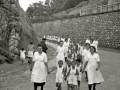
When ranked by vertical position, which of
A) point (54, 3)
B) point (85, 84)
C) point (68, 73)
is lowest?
point (85, 84)

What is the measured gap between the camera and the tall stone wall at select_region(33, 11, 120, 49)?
24.3 meters

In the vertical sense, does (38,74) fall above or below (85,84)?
above

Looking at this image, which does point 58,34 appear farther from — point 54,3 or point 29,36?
point 54,3

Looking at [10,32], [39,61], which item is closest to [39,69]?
[39,61]

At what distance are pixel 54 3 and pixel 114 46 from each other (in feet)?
167

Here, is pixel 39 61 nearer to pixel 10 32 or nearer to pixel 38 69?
pixel 38 69

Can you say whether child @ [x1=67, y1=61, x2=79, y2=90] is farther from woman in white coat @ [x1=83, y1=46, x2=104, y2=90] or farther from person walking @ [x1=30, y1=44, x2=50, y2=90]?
person walking @ [x1=30, y1=44, x2=50, y2=90]

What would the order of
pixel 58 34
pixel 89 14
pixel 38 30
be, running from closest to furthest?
pixel 89 14
pixel 58 34
pixel 38 30

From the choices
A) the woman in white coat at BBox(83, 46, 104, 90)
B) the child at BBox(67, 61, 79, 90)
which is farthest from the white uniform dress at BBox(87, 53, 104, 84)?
the child at BBox(67, 61, 79, 90)

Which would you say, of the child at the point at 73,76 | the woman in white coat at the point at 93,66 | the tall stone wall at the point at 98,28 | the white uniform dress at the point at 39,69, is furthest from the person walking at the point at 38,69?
the tall stone wall at the point at 98,28

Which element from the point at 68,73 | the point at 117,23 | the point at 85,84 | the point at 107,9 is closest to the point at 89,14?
the point at 107,9

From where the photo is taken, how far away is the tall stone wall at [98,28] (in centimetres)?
2430

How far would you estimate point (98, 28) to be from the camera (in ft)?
90.5

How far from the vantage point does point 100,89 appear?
842 cm
